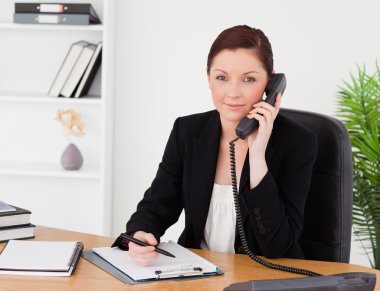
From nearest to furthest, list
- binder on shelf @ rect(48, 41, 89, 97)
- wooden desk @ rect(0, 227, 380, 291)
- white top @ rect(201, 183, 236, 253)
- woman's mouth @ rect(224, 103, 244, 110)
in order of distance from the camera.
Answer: wooden desk @ rect(0, 227, 380, 291), woman's mouth @ rect(224, 103, 244, 110), white top @ rect(201, 183, 236, 253), binder on shelf @ rect(48, 41, 89, 97)

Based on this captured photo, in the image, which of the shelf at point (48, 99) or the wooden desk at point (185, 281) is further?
the shelf at point (48, 99)

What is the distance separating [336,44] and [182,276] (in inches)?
93.6

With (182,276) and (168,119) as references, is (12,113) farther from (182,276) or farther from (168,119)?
(182,276)

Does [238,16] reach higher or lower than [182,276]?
higher

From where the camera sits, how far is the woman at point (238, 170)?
1.98 m

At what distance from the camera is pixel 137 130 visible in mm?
3984

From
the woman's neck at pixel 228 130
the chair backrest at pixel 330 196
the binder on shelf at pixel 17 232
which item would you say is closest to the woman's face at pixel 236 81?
the woman's neck at pixel 228 130

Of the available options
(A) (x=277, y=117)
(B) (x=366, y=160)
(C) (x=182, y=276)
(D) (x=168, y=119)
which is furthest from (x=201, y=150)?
(D) (x=168, y=119)

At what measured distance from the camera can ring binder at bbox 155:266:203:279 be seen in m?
1.68

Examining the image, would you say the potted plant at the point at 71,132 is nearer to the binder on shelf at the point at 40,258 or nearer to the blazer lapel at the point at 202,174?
the blazer lapel at the point at 202,174

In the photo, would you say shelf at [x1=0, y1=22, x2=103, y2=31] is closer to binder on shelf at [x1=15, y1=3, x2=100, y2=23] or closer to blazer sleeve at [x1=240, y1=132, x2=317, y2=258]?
binder on shelf at [x1=15, y1=3, x2=100, y2=23]

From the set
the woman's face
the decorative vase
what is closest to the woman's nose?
the woman's face

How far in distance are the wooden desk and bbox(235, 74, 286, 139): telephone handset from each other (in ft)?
1.13

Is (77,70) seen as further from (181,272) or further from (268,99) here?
(181,272)
